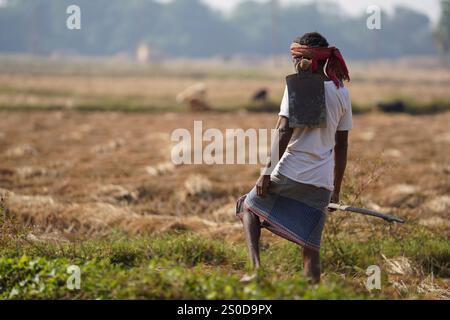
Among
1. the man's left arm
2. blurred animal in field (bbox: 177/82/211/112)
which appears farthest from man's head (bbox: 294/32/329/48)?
blurred animal in field (bbox: 177/82/211/112)

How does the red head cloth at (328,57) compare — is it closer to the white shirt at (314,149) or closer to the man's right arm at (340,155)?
the white shirt at (314,149)

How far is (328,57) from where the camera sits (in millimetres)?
3807

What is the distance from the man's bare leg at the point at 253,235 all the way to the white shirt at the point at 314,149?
341 millimetres

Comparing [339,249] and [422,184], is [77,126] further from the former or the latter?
[339,249]

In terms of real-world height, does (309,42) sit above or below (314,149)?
above

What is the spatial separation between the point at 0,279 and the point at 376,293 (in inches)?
88.8

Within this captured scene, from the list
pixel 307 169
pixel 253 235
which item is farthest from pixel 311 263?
pixel 307 169

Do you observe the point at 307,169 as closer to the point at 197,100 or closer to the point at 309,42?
the point at 309,42

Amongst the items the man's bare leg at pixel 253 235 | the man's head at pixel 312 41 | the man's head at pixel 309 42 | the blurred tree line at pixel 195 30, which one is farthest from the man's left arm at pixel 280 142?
the blurred tree line at pixel 195 30

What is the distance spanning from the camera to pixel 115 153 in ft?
38.1

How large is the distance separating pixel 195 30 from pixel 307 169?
124294 millimetres

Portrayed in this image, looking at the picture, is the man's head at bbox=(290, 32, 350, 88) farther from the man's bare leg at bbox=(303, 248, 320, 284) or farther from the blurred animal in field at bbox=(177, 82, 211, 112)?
the blurred animal in field at bbox=(177, 82, 211, 112)

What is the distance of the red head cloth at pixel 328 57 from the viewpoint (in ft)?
12.4
